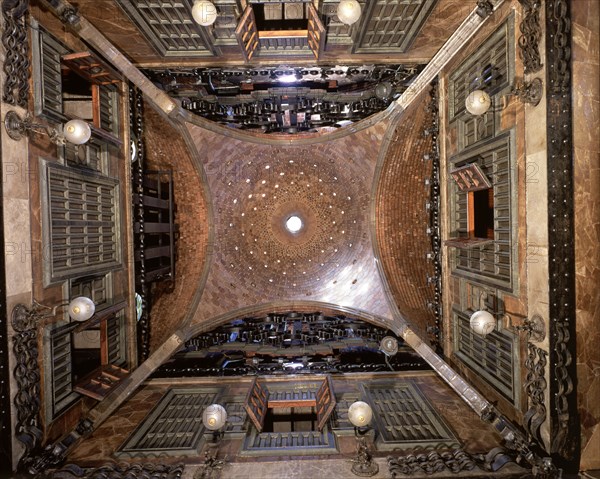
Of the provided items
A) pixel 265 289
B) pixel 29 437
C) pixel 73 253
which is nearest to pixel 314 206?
pixel 265 289

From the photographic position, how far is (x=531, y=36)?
569 centimetres

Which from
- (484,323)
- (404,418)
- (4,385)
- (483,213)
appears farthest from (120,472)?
(483,213)

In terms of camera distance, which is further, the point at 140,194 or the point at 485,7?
the point at 140,194

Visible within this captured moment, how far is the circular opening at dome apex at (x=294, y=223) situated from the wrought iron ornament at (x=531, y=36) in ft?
21.1

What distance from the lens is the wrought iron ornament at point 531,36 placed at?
5.63m

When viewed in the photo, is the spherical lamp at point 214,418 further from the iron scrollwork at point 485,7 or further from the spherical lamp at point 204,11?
the iron scrollwork at point 485,7

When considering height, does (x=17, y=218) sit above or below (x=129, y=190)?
below

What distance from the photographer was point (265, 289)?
1070 centimetres

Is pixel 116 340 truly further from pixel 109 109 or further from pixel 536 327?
pixel 536 327

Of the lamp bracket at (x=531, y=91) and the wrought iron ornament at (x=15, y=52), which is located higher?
the wrought iron ornament at (x=15, y=52)

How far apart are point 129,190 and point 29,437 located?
5258 millimetres

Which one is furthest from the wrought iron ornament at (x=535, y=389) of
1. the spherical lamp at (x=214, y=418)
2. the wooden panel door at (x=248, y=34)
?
the wooden panel door at (x=248, y=34)

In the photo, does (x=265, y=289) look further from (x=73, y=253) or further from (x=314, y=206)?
(x=73, y=253)

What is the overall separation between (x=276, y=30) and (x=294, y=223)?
16.1 feet
